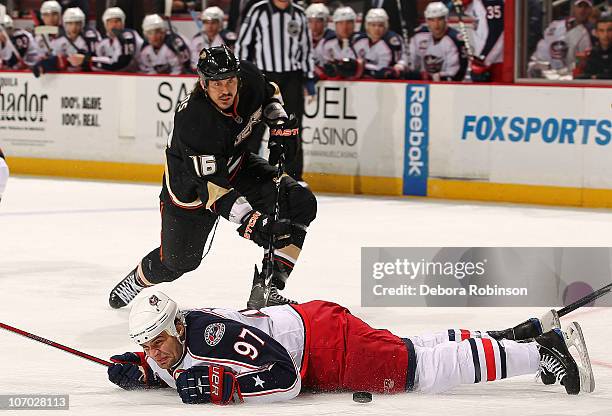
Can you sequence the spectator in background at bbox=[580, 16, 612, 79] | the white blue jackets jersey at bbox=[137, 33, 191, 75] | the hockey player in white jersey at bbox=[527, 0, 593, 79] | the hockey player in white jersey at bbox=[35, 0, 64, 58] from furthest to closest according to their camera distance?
the hockey player in white jersey at bbox=[35, 0, 64, 58], the white blue jackets jersey at bbox=[137, 33, 191, 75], the hockey player in white jersey at bbox=[527, 0, 593, 79], the spectator in background at bbox=[580, 16, 612, 79]

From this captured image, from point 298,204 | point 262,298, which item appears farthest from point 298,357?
point 298,204

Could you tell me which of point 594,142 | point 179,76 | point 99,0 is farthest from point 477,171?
point 99,0

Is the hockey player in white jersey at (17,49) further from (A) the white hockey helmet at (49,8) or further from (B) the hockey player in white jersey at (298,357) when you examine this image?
(B) the hockey player in white jersey at (298,357)

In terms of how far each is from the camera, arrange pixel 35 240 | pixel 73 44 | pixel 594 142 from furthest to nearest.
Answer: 1. pixel 73 44
2. pixel 594 142
3. pixel 35 240

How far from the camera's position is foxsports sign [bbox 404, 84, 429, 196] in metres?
9.39

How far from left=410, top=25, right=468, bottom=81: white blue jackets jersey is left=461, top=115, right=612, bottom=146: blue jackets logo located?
20.4 inches

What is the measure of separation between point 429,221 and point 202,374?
4.54m

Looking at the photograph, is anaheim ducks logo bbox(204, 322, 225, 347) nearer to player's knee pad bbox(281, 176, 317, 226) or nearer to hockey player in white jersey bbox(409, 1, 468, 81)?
player's knee pad bbox(281, 176, 317, 226)

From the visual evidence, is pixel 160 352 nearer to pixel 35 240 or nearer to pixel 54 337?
pixel 54 337

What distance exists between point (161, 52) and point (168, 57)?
0.09m

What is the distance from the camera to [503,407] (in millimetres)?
3816

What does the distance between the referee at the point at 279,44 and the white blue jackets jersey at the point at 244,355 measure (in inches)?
231

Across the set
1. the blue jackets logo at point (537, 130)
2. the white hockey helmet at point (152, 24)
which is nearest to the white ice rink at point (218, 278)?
the blue jackets logo at point (537, 130)

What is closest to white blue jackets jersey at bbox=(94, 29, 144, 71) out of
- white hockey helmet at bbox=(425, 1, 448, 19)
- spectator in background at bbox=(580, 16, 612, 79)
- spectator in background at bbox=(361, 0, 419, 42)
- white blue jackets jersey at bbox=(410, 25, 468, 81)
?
spectator in background at bbox=(361, 0, 419, 42)
